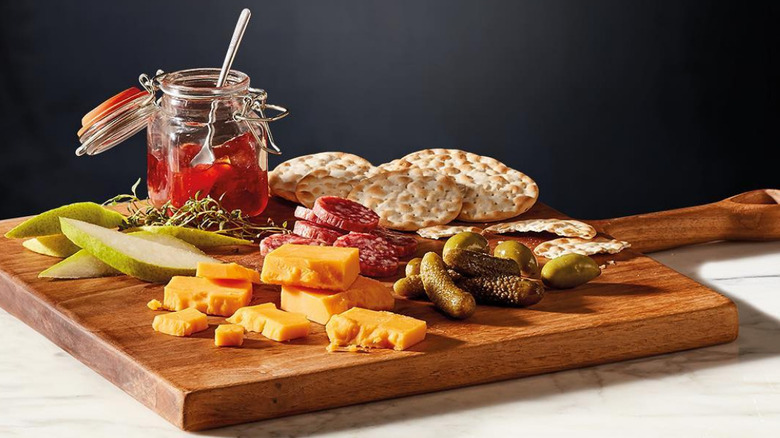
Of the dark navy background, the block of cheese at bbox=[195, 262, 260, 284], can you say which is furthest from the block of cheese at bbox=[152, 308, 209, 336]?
the dark navy background

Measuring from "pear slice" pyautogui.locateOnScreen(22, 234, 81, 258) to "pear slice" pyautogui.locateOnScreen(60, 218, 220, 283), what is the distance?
0.33ft

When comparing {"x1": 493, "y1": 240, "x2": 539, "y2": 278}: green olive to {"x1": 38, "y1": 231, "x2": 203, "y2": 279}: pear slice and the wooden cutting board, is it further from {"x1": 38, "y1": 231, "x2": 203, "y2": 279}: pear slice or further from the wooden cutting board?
{"x1": 38, "y1": 231, "x2": 203, "y2": 279}: pear slice

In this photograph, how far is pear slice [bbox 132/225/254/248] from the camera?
8.48ft

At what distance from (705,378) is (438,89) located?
11.2 ft

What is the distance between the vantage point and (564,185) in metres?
5.54

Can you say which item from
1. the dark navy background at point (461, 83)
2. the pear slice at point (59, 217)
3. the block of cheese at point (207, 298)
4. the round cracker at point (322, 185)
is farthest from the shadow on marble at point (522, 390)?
the dark navy background at point (461, 83)

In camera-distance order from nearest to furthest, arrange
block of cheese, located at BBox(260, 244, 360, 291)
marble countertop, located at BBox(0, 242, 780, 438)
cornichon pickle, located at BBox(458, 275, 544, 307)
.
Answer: marble countertop, located at BBox(0, 242, 780, 438) → block of cheese, located at BBox(260, 244, 360, 291) → cornichon pickle, located at BBox(458, 275, 544, 307)

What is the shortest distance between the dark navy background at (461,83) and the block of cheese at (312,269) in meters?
2.70

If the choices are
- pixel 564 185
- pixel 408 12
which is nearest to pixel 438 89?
pixel 408 12

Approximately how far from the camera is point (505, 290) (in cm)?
220

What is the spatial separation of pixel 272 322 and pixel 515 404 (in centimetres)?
47

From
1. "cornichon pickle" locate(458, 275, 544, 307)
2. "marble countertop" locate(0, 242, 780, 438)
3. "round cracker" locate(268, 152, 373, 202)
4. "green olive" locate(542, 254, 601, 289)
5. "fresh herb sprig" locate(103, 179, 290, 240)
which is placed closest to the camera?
"marble countertop" locate(0, 242, 780, 438)

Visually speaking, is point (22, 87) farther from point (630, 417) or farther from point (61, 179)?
point (630, 417)

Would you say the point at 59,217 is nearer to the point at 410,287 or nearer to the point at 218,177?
the point at 218,177
